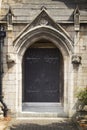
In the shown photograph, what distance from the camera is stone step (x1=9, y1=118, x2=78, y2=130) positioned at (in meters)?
12.6

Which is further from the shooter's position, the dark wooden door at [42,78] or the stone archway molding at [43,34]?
the dark wooden door at [42,78]

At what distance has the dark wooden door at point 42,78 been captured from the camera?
15.2 m

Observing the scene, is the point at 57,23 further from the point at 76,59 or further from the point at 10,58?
the point at 10,58

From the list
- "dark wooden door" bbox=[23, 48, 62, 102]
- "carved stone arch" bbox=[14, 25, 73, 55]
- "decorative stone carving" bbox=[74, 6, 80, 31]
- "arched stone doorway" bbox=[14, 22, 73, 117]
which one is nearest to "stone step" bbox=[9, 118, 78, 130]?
"arched stone doorway" bbox=[14, 22, 73, 117]

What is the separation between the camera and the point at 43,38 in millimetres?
14273

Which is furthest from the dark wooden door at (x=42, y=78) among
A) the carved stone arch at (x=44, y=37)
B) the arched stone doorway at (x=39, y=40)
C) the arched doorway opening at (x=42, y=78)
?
the carved stone arch at (x=44, y=37)

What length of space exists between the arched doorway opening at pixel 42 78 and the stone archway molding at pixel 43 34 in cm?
99

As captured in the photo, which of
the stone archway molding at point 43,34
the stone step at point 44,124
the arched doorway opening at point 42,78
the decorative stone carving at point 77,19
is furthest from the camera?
the arched doorway opening at point 42,78

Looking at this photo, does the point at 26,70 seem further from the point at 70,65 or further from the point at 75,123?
the point at 75,123

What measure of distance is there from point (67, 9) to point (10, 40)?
2387 mm

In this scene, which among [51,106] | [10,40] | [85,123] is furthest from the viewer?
[51,106]

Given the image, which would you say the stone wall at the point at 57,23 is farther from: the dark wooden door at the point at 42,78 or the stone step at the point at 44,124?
the dark wooden door at the point at 42,78

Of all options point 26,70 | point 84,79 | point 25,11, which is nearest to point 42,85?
point 26,70

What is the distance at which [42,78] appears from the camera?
50.1 feet
